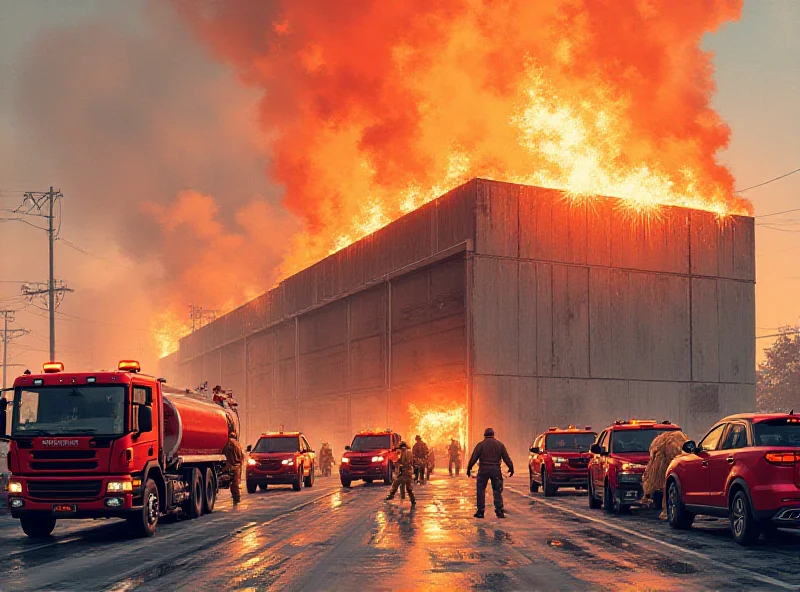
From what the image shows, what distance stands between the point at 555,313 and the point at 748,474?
42.1 m

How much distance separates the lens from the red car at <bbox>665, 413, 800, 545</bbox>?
15.2 m

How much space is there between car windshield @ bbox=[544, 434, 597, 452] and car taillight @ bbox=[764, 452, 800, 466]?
15202 mm

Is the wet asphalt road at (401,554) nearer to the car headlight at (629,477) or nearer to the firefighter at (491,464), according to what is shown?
the firefighter at (491,464)

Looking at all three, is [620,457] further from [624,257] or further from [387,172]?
[387,172]

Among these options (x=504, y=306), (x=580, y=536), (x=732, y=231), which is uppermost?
(x=732, y=231)

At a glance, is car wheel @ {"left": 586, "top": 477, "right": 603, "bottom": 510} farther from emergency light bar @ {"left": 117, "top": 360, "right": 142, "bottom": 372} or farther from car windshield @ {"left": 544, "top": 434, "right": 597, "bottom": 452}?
emergency light bar @ {"left": 117, "top": 360, "right": 142, "bottom": 372}

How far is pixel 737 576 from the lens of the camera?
12.2 m

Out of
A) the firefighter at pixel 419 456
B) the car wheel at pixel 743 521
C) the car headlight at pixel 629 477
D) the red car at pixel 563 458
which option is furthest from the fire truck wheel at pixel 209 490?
the car wheel at pixel 743 521

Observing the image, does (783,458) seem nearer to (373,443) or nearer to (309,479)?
(373,443)

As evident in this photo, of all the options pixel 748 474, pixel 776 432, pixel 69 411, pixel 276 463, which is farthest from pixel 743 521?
pixel 276 463

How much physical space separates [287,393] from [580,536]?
72.2m

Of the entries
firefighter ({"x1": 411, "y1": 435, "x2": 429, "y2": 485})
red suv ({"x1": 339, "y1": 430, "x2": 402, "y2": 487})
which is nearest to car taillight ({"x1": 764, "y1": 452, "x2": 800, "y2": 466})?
firefighter ({"x1": 411, "y1": 435, "x2": 429, "y2": 485})

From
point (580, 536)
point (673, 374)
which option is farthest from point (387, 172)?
point (580, 536)

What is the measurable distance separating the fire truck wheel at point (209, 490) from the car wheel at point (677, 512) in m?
11.5
